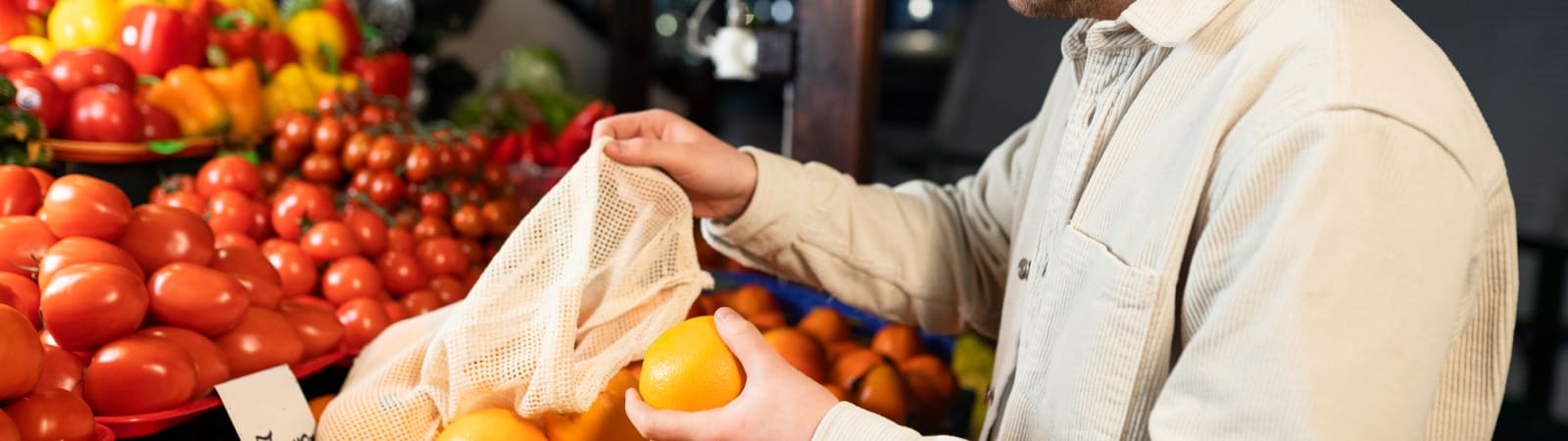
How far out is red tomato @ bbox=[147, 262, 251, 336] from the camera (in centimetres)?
129

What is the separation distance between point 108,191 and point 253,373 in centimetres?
29

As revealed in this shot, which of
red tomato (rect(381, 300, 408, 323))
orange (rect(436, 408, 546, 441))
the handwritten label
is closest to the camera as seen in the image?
orange (rect(436, 408, 546, 441))

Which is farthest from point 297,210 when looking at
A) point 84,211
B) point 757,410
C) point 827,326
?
point 757,410

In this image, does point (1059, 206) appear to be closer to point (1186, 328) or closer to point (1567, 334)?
point (1186, 328)

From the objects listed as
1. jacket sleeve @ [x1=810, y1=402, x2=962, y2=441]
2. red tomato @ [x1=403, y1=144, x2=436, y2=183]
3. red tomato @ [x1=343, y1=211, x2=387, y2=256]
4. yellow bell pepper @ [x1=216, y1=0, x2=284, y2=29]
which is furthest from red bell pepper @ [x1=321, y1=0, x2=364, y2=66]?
jacket sleeve @ [x1=810, y1=402, x2=962, y2=441]

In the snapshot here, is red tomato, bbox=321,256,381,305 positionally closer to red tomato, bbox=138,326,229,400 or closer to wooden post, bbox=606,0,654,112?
red tomato, bbox=138,326,229,400

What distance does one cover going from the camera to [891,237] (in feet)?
5.28

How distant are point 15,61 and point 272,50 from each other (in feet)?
2.43

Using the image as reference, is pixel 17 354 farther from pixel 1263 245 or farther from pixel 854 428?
pixel 1263 245

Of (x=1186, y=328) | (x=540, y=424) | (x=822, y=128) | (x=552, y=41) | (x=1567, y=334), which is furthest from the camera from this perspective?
(x=552, y=41)

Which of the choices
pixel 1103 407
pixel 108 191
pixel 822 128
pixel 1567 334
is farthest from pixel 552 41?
pixel 1103 407

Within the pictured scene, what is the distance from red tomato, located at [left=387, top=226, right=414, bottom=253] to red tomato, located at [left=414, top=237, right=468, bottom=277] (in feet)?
0.11

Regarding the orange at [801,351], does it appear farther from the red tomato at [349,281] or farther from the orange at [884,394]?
the red tomato at [349,281]

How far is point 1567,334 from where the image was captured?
327cm
